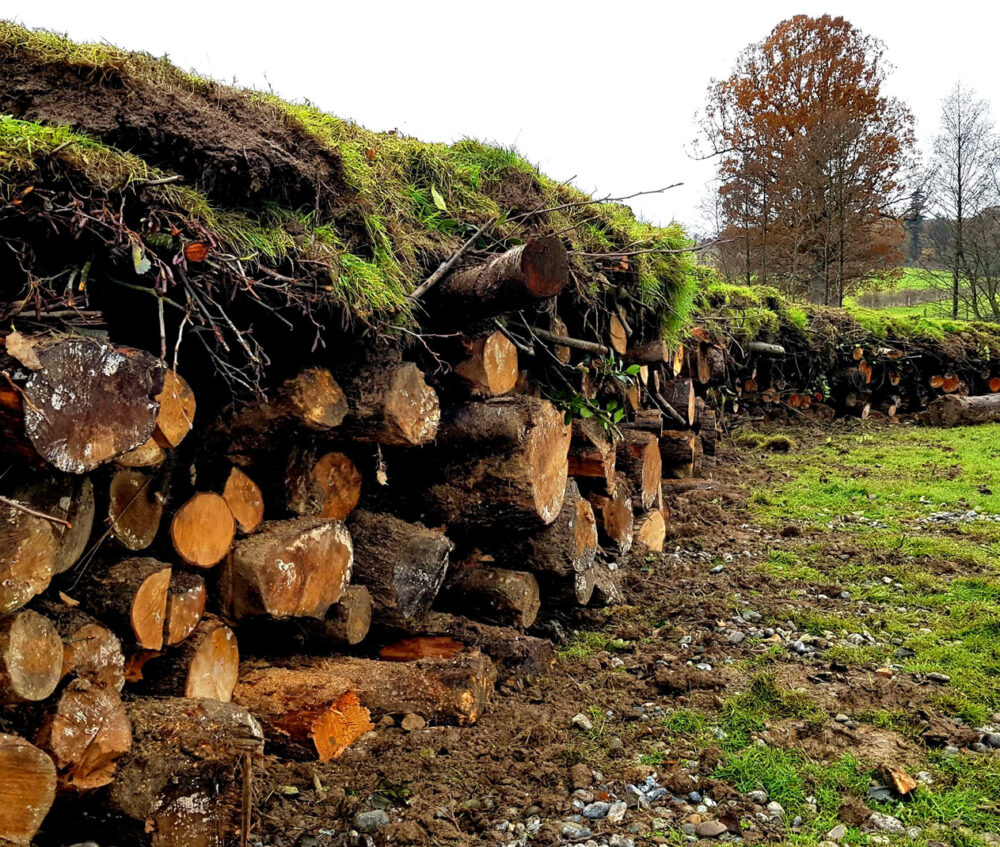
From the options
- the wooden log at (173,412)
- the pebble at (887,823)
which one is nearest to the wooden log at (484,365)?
the wooden log at (173,412)

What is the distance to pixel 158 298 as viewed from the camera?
2.11 metres

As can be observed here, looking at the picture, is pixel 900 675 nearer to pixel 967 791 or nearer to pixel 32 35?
pixel 967 791

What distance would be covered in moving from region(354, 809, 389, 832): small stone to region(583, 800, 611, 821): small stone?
65 cm

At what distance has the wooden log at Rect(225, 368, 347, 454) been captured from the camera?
2.61 metres

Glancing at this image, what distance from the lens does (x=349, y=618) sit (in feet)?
9.46

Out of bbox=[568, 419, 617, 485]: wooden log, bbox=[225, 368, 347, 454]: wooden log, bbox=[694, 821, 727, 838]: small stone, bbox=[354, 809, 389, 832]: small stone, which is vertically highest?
bbox=[225, 368, 347, 454]: wooden log

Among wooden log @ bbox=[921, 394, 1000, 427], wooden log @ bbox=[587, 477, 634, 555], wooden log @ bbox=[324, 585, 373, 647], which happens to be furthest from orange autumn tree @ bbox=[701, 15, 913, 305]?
wooden log @ bbox=[324, 585, 373, 647]

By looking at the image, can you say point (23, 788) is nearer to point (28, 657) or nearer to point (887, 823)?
point (28, 657)

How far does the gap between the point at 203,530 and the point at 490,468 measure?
4.72 ft

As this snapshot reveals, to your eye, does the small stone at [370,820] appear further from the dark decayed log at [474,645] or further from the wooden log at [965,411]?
the wooden log at [965,411]

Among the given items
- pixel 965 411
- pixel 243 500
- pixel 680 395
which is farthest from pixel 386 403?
pixel 965 411

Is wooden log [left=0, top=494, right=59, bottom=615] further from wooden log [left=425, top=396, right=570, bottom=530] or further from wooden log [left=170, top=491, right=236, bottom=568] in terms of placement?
wooden log [left=425, top=396, right=570, bottom=530]

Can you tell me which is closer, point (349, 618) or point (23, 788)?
point (23, 788)

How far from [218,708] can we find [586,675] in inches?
69.9
